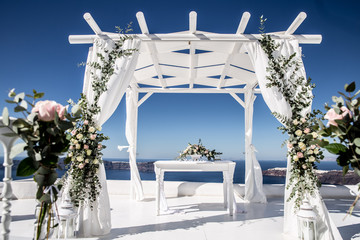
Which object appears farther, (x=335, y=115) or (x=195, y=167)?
(x=195, y=167)

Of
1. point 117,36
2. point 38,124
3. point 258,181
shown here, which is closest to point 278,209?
point 258,181

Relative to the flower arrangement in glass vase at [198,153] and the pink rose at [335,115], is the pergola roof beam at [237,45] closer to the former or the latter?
the flower arrangement in glass vase at [198,153]

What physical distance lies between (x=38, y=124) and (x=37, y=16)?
388 inches

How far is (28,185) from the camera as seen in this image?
5.08 m

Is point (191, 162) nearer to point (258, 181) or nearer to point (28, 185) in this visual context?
point (258, 181)

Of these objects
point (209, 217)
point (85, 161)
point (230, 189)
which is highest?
point (85, 161)

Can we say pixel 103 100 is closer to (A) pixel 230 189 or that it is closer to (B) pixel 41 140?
(B) pixel 41 140

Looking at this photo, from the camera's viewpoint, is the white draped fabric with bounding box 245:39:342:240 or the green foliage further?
the white draped fabric with bounding box 245:39:342:240

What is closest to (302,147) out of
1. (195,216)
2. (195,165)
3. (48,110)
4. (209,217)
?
(195,165)

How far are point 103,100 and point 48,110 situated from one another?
2180 millimetres

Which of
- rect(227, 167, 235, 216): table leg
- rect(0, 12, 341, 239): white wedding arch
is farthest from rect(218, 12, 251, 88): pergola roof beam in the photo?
rect(227, 167, 235, 216): table leg

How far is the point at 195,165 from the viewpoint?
404 cm

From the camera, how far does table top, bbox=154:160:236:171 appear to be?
402cm

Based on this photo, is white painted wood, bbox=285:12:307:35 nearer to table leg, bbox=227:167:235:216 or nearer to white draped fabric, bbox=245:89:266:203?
white draped fabric, bbox=245:89:266:203
